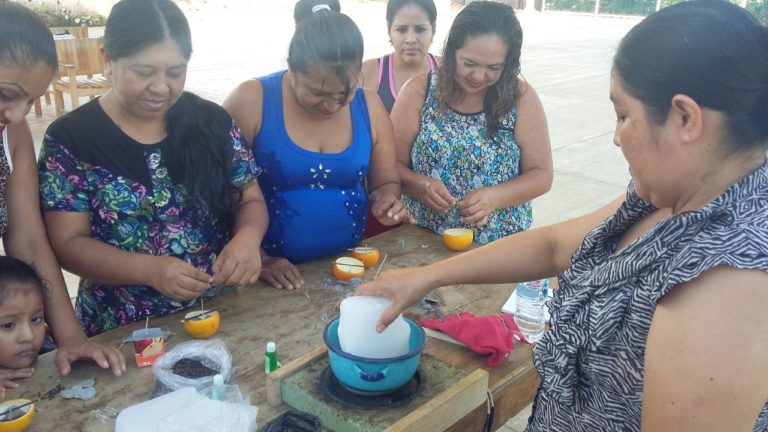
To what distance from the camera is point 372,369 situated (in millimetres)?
1353

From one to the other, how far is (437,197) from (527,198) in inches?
18.0

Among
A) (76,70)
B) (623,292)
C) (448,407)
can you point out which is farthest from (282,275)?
(76,70)

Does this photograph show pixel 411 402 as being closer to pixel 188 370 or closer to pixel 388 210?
pixel 188 370

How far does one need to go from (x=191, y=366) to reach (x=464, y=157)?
1.54m

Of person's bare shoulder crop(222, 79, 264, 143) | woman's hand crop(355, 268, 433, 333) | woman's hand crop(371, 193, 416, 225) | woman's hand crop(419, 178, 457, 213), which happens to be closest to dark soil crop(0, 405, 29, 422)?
woman's hand crop(355, 268, 433, 333)

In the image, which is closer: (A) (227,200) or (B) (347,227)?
(A) (227,200)

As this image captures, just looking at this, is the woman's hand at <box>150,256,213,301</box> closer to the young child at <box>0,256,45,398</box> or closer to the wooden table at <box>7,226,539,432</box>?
the wooden table at <box>7,226,539,432</box>

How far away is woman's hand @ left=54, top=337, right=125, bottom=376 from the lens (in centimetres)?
160

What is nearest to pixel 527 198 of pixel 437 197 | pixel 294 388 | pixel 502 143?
pixel 502 143

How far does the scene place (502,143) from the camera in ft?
8.74

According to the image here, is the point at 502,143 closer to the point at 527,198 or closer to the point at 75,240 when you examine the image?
the point at 527,198

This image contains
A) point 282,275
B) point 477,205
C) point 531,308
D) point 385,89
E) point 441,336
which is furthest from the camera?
point 385,89

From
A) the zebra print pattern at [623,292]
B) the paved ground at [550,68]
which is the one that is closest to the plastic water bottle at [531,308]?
the zebra print pattern at [623,292]

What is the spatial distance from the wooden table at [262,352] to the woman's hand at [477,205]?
0.88 ft
